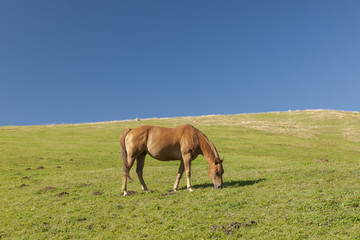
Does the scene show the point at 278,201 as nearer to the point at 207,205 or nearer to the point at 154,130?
the point at 207,205

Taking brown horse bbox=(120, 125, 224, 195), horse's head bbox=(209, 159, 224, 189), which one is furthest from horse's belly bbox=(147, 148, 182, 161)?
horse's head bbox=(209, 159, 224, 189)

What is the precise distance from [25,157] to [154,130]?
2594 cm

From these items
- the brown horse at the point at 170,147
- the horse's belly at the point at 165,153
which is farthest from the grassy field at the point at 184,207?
the horse's belly at the point at 165,153

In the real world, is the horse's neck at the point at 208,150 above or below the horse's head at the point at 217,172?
above

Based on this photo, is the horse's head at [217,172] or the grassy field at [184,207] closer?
the grassy field at [184,207]

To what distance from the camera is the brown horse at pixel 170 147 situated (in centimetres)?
1391

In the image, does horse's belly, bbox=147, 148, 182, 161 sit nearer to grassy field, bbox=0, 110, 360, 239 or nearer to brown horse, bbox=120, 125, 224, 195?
brown horse, bbox=120, 125, 224, 195

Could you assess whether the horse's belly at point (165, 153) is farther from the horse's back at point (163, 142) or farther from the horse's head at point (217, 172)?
the horse's head at point (217, 172)

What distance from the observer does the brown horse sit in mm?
13906

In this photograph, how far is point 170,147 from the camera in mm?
14070

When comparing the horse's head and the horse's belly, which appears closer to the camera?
the horse's head

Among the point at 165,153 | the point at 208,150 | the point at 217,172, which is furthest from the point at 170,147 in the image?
the point at 217,172

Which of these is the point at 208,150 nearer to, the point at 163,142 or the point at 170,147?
the point at 170,147

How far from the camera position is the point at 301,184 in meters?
14.1
